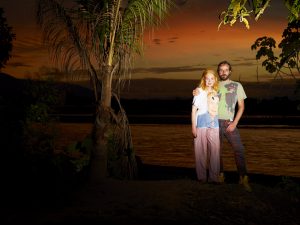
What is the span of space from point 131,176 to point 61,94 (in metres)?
2.55

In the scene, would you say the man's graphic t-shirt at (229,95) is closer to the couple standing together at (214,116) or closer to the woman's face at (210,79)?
the couple standing together at (214,116)

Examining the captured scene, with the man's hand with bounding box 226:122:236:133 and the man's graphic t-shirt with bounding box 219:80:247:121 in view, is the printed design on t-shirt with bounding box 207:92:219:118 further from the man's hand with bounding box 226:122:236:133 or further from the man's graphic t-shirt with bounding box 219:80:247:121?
the man's hand with bounding box 226:122:236:133

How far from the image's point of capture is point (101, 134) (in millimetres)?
10992

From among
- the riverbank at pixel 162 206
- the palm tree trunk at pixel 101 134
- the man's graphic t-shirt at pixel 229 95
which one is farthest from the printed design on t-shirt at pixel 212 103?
the palm tree trunk at pixel 101 134

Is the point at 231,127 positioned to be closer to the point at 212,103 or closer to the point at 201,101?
the point at 212,103

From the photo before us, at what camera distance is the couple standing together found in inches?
376

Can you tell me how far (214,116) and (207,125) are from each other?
0.66 ft

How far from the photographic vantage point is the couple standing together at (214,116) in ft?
31.3

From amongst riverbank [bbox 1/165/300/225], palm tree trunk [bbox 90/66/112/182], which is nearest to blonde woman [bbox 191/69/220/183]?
riverbank [bbox 1/165/300/225]

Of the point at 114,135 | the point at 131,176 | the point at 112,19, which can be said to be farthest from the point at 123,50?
the point at 131,176

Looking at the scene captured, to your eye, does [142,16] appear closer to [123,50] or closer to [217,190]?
[123,50]

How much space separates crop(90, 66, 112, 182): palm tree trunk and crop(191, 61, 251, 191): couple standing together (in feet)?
6.58

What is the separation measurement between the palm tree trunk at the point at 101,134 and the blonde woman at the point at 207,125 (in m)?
2.00

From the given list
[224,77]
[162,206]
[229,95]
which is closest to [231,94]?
[229,95]
